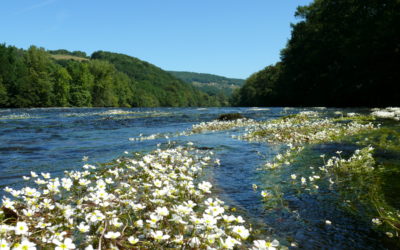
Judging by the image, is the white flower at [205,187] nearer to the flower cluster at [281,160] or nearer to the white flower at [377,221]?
the white flower at [377,221]

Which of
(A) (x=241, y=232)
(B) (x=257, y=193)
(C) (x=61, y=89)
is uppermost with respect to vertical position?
(C) (x=61, y=89)

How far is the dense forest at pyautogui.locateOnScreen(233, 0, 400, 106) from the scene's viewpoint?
38719mm

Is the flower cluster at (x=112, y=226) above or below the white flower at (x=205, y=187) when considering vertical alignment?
below

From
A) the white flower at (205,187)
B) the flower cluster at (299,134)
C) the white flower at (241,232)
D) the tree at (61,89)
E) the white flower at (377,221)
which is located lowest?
the white flower at (377,221)

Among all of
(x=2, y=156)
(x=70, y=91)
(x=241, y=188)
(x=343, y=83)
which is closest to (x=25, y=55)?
(x=70, y=91)

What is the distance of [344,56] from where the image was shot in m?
49.1

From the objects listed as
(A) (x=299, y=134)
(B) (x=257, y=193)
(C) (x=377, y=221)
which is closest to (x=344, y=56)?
(A) (x=299, y=134)

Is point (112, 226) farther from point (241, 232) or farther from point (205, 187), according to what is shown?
point (241, 232)

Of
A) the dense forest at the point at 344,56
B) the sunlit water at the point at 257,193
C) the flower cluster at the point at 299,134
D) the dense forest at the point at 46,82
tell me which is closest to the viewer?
the sunlit water at the point at 257,193

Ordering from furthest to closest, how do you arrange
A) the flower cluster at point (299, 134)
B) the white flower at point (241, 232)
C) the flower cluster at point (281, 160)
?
1. the flower cluster at point (299, 134)
2. the flower cluster at point (281, 160)
3. the white flower at point (241, 232)

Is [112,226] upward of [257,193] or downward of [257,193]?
upward

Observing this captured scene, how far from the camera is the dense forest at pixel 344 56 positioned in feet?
127

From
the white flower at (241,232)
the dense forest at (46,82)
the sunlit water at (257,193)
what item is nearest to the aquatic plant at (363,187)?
the sunlit water at (257,193)

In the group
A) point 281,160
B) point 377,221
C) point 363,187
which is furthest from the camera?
point 281,160
